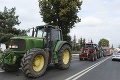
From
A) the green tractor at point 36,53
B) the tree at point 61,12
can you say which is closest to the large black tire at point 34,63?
the green tractor at point 36,53

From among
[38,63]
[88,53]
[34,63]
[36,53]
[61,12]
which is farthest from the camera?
[61,12]

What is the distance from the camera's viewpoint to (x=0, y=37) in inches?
1677

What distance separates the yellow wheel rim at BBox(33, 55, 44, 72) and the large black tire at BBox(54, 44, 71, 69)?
2.28 meters

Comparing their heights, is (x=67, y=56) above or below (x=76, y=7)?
below

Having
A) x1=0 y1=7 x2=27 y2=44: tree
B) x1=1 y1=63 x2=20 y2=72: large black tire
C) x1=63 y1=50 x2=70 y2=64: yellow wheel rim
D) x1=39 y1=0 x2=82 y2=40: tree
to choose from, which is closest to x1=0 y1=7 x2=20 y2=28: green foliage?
x1=0 y1=7 x2=27 y2=44: tree

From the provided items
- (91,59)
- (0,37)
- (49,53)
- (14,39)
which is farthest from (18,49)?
(0,37)

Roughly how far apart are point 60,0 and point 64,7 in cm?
129

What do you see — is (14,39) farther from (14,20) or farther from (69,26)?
(14,20)

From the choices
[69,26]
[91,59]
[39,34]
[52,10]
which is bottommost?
[91,59]

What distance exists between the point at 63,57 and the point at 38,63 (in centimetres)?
345

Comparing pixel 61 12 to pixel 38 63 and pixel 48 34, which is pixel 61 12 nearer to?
pixel 48 34

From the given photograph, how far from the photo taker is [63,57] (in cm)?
1516

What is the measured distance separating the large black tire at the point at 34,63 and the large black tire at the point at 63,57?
6.84 ft

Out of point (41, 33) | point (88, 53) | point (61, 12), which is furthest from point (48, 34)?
point (61, 12)
